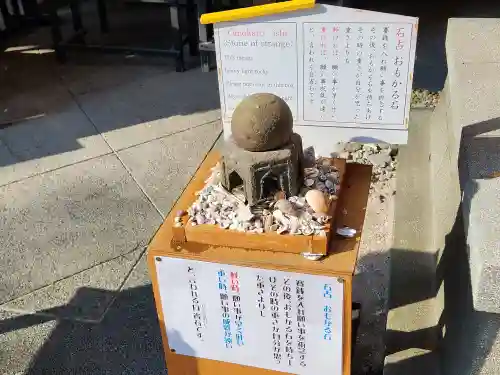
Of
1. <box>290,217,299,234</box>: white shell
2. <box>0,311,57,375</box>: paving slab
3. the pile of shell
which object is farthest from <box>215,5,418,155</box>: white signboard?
<box>0,311,57,375</box>: paving slab

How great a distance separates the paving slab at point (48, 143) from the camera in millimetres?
5172

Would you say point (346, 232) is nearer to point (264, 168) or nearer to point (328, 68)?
point (264, 168)

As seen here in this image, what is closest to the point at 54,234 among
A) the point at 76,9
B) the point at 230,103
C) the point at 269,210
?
the point at 230,103

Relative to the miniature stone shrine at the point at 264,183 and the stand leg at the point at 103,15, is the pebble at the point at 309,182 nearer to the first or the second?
the miniature stone shrine at the point at 264,183

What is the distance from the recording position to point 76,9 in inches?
295

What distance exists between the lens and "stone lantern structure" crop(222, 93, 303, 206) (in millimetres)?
2070

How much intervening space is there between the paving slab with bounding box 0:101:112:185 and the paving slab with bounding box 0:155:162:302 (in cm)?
16

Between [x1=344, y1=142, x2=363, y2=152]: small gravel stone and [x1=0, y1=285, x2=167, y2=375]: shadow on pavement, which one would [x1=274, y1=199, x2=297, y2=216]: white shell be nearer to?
[x1=0, y1=285, x2=167, y2=375]: shadow on pavement

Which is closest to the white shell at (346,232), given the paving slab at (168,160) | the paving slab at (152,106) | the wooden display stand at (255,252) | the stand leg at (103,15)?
the wooden display stand at (255,252)

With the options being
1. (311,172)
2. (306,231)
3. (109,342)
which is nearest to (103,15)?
(109,342)

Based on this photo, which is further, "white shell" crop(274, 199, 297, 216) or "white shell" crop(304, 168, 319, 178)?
"white shell" crop(304, 168, 319, 178)

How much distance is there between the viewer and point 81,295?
3.74 m

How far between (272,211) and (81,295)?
6.74 ft

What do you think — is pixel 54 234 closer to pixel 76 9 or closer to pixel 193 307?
pixel 193 307
